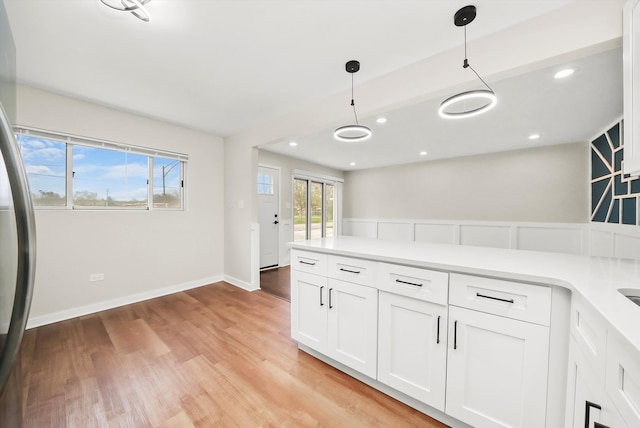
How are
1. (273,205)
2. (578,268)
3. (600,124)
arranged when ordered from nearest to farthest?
(578,268), (600,124), (273,205)

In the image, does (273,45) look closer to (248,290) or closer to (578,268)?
(578,268)

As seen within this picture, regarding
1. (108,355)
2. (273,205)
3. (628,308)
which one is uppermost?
(273,205)

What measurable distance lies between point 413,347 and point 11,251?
177cm

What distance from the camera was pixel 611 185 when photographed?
10.8 feet

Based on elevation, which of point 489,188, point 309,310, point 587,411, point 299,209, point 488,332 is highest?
point 489,188

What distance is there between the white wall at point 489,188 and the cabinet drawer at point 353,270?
476 cm

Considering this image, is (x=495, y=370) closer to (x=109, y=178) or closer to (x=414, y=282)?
(x=414, y=282)

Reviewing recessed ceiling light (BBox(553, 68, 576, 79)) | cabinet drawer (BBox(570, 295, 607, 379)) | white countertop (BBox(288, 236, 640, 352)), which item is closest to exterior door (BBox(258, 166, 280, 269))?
white countertop (BBox(288, 236, 640, 352))

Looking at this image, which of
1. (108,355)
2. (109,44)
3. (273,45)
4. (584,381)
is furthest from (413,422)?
(109,44)

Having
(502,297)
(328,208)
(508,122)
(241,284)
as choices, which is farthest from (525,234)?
(241,284)

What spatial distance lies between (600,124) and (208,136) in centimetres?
573

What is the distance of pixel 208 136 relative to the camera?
390 cm

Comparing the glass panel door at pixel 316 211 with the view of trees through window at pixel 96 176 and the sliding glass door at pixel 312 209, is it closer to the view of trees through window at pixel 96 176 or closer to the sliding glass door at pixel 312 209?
the sliding glass door at pixel 312 209

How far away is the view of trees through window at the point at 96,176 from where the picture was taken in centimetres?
254
